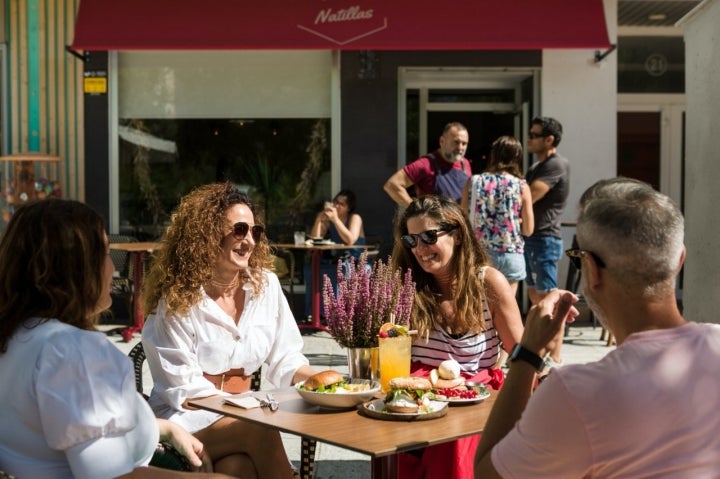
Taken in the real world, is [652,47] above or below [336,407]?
above

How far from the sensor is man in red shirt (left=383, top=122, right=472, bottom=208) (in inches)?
280

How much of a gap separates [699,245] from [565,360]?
217cm

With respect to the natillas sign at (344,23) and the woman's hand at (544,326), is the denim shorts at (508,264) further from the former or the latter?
the woman's hand at (544,326)

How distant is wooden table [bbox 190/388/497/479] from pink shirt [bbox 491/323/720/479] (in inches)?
23.2

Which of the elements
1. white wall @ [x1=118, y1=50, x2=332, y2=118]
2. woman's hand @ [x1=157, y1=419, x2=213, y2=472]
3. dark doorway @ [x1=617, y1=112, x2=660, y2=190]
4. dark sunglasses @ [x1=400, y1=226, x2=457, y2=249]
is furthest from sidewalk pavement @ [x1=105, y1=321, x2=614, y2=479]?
white wall @ [x1=118, y1=50, x2=332, y2=118]

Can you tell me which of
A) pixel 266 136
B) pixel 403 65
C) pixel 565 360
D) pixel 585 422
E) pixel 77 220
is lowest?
pixel 565 360

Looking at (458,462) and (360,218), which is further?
(360,218)

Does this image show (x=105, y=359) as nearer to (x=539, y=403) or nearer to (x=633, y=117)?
(x=539, y=403)

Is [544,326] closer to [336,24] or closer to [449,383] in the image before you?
[449,383]

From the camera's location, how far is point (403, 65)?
9.74 meters

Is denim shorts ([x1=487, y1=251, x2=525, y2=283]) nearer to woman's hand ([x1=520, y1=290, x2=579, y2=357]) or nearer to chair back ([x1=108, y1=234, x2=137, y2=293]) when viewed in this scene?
chair back ([x1=108, y1=234, x2=137, y2=293])

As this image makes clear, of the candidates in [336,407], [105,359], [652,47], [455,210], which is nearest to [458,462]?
[336,407]

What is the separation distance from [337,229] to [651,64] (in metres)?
4.38

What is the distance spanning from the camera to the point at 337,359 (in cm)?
734
